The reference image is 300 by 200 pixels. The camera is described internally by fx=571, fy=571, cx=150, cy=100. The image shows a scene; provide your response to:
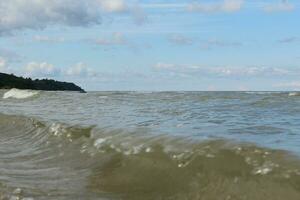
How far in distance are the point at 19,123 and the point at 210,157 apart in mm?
9544

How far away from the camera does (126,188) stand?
613cm

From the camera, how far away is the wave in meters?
5.39

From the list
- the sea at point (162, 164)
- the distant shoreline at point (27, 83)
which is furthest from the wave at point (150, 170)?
the distant shoreline at point (27, 83)

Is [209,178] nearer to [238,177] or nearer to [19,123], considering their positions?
[238,177]

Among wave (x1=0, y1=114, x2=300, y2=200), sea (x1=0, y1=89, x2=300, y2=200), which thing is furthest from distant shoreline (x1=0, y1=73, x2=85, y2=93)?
wave (x1=0, y1=114, x2=300, y2=200)

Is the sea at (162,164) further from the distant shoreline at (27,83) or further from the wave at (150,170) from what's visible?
the distant shoreline at (27,83)

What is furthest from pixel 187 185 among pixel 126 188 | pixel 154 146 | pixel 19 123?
pixel 19 123

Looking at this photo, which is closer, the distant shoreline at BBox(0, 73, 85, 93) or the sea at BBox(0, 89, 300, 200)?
the sea at BBox(0, 89, 300, 200)

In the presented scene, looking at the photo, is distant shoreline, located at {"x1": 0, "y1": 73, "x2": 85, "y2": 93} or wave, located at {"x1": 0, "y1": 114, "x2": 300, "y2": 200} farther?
distant shoreline, located at {"x1": 0, "y1": 73, "x2": 85, "y2": 93}

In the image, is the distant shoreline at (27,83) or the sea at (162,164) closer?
the sea at (162,164)

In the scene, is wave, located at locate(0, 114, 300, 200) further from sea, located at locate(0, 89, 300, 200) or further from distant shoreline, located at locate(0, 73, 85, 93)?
distant shoreline, located at locate(0, 73, 85, 93)

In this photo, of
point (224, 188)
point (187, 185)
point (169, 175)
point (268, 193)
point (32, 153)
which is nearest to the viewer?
point (268, 193)

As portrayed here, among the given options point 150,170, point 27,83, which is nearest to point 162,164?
point 150,170

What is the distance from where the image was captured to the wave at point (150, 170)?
5391mm
